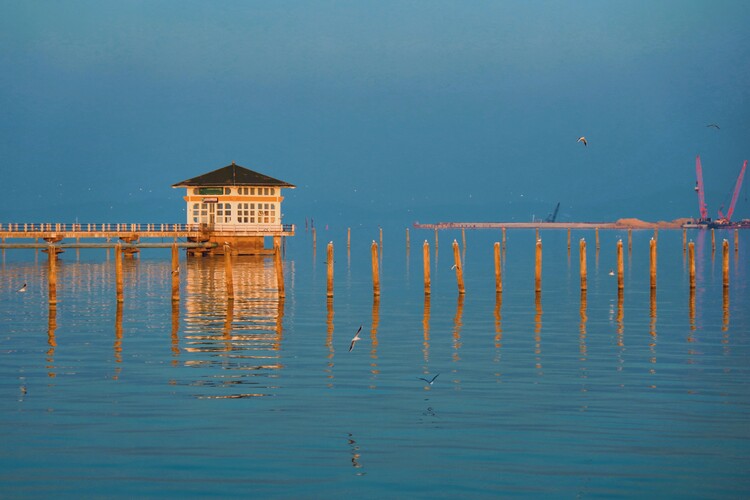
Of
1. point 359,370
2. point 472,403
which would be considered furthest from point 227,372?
point 472,403

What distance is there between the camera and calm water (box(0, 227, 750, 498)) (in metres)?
17.3

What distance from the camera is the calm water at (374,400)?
56.9 feet

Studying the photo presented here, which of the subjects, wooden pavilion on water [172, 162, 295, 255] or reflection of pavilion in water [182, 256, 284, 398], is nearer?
reflection of pavilion in water [182, 256, 284, 398]

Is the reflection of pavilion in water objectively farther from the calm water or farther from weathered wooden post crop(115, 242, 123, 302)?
weathered wooden post crop(115, 242, 123, 302)

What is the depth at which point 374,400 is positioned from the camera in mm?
23578

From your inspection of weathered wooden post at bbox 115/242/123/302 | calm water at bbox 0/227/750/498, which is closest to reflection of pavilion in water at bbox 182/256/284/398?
calm water at bbox 0/227/750/498

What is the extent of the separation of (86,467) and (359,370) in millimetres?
11104

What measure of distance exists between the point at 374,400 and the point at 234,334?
13.3m

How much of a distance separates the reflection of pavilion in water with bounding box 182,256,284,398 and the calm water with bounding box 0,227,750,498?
15 cm

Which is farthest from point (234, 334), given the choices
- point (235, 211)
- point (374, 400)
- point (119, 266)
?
point (235, 211)

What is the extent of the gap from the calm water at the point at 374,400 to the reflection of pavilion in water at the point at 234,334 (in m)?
0.15

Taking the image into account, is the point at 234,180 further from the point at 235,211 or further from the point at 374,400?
the point at 374,400

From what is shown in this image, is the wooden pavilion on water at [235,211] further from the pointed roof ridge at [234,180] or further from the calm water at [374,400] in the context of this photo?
the calm water at [374,400]

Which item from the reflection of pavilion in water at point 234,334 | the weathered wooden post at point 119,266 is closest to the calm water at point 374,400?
the reflection of pavilion in water at point 234,334
